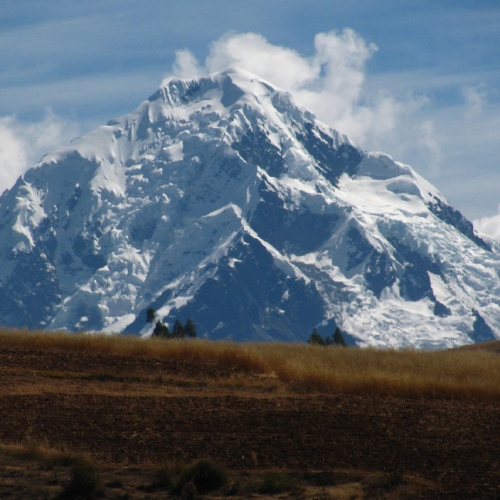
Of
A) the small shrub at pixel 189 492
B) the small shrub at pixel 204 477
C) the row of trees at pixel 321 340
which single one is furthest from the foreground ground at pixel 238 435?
the row of trees at pixel 321 340

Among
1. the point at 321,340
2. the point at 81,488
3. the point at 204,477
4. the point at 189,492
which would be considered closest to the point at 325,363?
the point at 204,477

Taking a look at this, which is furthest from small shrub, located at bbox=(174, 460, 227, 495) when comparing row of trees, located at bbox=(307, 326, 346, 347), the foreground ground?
row of trees, located at bbox=(307, 326, 346, 347)

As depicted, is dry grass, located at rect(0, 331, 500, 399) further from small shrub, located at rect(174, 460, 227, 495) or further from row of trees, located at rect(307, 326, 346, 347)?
row of trees, located at rect(307, 326, 346, 347)

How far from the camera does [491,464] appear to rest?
1634cm

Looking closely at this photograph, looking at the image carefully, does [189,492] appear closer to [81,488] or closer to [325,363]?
[81,488]

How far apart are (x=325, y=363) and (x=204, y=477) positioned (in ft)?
40.5

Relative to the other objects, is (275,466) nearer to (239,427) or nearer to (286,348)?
(239,427)

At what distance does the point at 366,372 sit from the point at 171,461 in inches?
385

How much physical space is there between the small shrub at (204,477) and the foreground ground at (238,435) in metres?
0.15

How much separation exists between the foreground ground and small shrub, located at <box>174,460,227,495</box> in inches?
6.1

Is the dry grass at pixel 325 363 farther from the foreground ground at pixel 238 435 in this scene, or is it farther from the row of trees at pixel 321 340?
the row of trees at pixel 321 340

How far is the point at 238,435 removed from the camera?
1778 cm

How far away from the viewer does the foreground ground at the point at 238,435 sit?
1491 cm

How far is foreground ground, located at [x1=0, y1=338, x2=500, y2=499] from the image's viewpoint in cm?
1491
